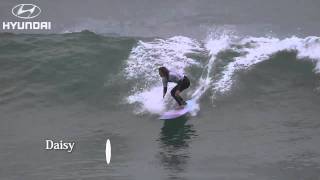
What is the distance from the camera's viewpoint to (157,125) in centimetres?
1145

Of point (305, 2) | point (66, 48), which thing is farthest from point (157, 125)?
point (305, 2)

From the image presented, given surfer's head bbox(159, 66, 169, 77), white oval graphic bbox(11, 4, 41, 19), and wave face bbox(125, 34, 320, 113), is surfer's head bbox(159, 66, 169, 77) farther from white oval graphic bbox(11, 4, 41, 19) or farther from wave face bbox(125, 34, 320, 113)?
white oval graphic bbox(11, 4, 41, 19)

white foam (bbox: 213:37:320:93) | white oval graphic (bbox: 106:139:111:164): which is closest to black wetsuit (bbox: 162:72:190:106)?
white foam (bbox: 213:37:320:93)

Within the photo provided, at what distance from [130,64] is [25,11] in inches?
156

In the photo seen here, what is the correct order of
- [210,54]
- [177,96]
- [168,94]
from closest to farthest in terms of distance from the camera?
[177,96]
[168,94]
[210,54]

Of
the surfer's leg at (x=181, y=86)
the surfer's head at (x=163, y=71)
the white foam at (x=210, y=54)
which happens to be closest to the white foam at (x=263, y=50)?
the white foam at (x=210, y=54)

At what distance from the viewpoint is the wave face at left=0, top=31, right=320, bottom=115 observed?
13094 millimetres

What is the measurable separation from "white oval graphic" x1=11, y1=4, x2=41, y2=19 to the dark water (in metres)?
0.73

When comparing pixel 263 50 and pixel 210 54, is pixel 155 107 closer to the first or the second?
pixel 210 54

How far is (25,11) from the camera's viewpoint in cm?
1656

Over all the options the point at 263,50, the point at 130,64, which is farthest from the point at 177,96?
the point at 263,50

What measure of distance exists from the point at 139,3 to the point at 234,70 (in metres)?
5.70

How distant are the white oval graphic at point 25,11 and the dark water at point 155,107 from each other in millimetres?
729

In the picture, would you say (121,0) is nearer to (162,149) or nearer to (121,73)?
(121,73)
